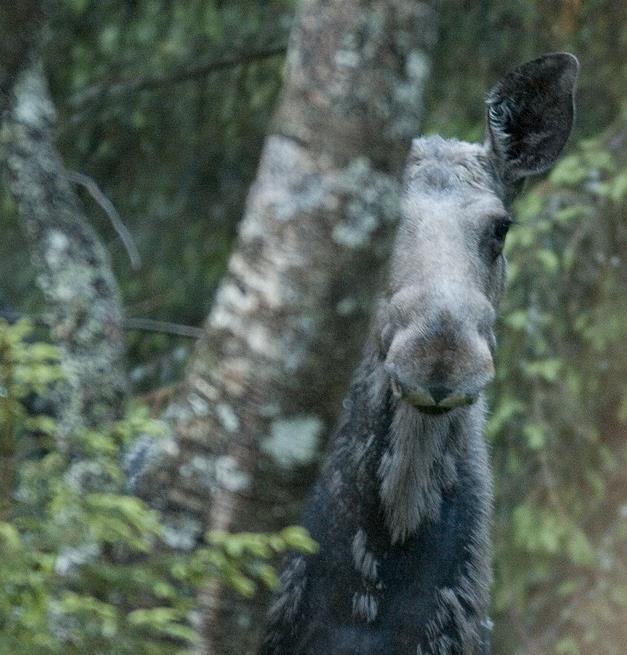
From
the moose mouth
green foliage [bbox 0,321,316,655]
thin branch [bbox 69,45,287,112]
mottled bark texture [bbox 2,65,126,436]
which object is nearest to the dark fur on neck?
the moose mouth

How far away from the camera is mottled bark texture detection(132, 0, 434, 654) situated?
101 inches

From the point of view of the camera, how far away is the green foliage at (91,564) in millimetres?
2463

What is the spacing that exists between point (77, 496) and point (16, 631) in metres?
0.31

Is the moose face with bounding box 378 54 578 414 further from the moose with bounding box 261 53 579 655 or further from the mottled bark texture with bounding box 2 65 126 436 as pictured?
the mottled bark texture with bounding box 2 65 126 436

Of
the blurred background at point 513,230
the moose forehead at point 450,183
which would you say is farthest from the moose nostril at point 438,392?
the blurred background at point 513,230

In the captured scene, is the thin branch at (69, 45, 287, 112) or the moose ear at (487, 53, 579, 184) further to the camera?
the thin branch at (69, 45, 287, 112)

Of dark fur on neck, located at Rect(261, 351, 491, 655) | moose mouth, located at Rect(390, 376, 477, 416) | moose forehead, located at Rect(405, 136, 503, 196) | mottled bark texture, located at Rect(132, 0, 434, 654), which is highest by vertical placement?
moose forehead, located at Rect(405, 136, 503, 196)

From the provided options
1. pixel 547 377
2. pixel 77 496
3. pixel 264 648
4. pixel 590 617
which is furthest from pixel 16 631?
pixel 590 617

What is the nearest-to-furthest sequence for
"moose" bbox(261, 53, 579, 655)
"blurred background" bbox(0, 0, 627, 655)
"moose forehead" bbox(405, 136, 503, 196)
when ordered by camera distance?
"moose" bbox(261, 53, 579, 655) → "moose forehead" bbox(405, 136, 503, 196) → "blurred background" bbox(0, 0, 627, 655)

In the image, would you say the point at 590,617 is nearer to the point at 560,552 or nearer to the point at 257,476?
the point at 560,552

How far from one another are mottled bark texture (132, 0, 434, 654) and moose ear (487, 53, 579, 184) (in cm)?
275

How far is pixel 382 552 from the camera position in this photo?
4723 millimetres

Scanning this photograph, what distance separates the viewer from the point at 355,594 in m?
4.68

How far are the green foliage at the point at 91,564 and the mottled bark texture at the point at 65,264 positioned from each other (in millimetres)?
1083
